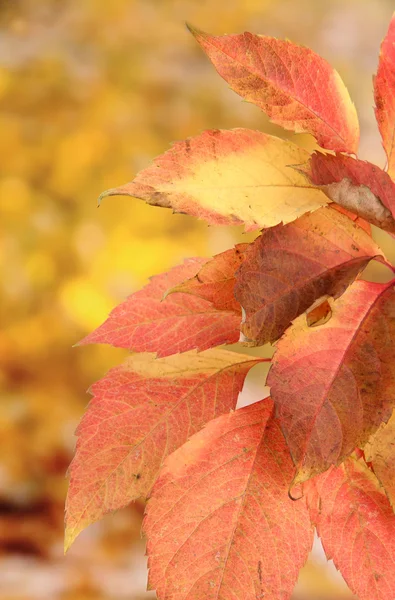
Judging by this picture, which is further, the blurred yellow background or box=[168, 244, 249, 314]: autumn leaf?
the blurred yellow background

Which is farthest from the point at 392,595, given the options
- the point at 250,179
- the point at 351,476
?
the point at 250,179

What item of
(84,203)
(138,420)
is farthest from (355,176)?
(84,203)

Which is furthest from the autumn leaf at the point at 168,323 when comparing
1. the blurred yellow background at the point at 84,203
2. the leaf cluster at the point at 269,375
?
the blurred yellow background at the point at 84,203

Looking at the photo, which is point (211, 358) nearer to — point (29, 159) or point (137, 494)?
point (137, 494)

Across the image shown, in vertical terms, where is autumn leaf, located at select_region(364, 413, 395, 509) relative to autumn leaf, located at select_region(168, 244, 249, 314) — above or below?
below

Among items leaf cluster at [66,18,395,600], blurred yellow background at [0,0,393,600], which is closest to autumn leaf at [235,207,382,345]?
leaf cluster at [66,18,395,600]

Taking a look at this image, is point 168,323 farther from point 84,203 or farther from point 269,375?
point 84,203

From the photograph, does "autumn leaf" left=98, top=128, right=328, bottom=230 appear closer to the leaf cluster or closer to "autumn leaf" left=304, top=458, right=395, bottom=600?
the leaf cluster
